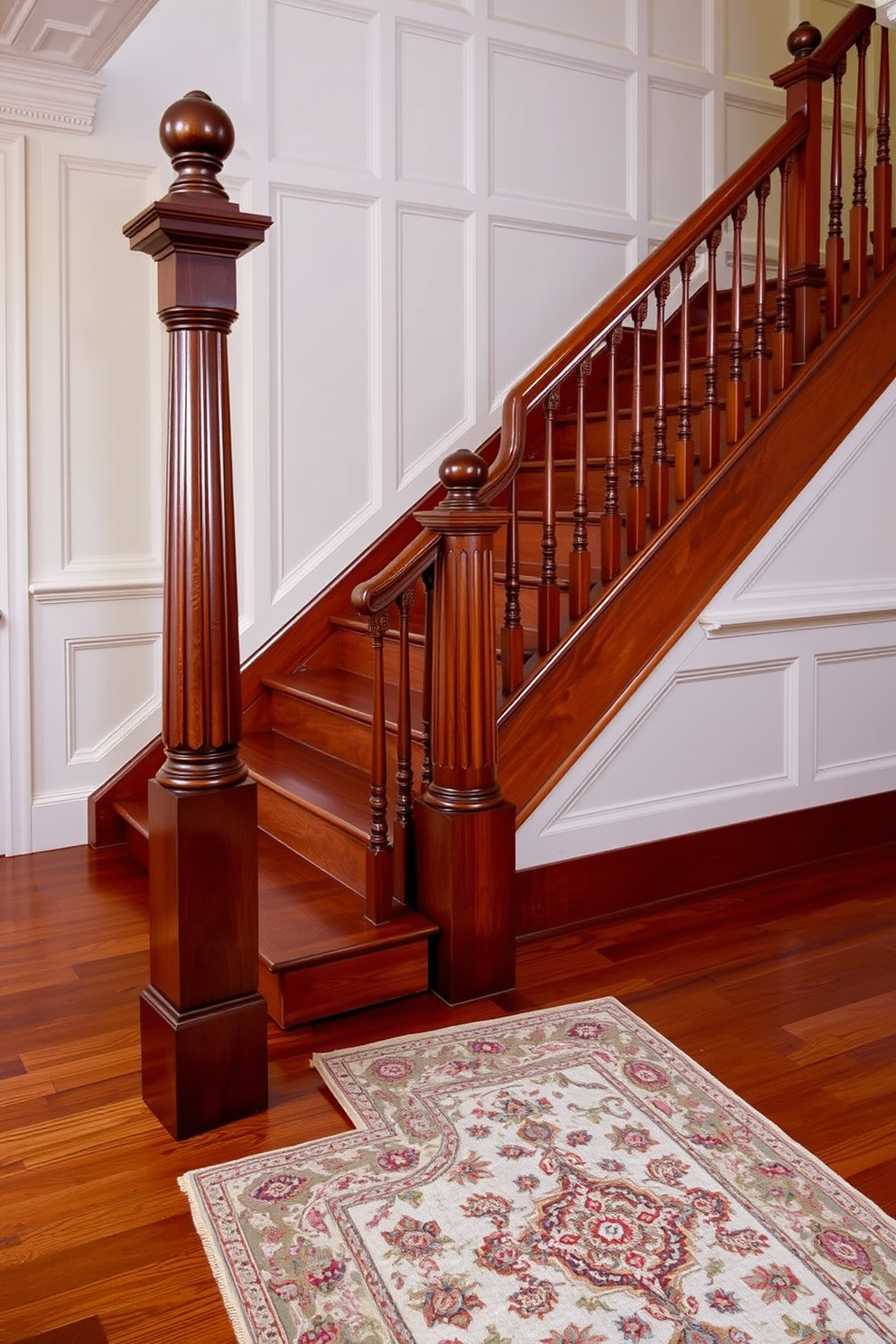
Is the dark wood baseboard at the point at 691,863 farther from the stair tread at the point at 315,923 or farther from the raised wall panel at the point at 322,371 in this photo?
the raised wall panel at the point at 322,371

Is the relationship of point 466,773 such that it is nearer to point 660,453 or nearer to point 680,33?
point 660,453

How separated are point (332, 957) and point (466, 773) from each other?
1.70ft

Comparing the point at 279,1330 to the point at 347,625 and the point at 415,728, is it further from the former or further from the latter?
the point at 347,625

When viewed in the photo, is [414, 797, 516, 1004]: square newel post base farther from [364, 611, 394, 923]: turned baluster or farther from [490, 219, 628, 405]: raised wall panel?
[490, 219, 628, 405]: raised wall panel

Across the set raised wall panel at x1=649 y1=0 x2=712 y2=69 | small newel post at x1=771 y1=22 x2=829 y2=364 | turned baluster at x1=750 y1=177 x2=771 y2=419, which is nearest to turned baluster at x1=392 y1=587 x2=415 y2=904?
turned baluster at x1=750 y1=177 x2=771 y2=419

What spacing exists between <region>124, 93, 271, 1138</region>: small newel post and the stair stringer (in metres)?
1.02

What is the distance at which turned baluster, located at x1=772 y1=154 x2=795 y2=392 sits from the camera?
3.49 meters

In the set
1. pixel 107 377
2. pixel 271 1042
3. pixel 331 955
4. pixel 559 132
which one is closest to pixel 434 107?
pixel 559 132

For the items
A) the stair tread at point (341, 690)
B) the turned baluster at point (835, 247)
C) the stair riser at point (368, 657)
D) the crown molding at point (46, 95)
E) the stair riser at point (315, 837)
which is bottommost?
the stair riser at point (315, 837)

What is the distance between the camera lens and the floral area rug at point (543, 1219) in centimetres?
167

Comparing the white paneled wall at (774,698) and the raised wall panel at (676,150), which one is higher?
the raised wall panel at (676,150)

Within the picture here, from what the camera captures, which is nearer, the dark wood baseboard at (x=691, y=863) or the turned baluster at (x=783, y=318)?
the dark wood baseboard at (x=691, y=863)

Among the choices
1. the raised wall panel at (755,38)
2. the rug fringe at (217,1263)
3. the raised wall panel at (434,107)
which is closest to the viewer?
the rug fringe at (217,1263)

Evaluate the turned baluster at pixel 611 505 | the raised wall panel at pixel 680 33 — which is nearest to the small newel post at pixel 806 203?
the turned baluster at pixel 611 505
